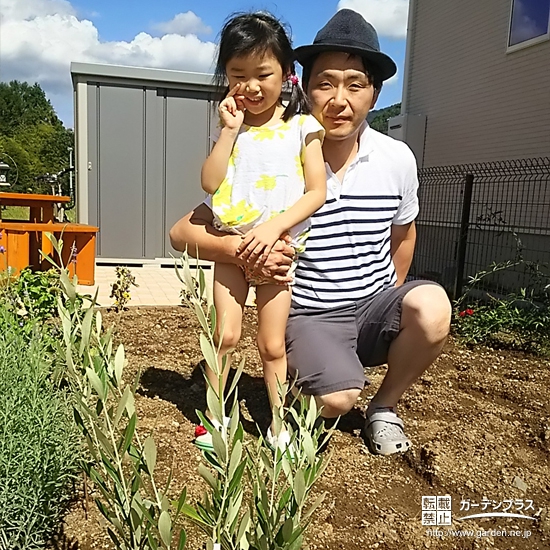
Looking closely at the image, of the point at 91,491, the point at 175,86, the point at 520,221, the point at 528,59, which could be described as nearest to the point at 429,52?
the point at 528,59

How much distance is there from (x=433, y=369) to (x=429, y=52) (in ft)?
28.5

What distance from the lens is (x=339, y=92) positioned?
2.11 m

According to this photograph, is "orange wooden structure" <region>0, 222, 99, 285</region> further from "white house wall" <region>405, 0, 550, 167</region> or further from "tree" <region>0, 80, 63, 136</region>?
"tree" <region>0, 80, 63, 136</region>

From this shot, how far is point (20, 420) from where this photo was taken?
1663mm

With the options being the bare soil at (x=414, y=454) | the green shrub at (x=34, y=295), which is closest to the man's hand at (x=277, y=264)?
the bare soil at (x=414, y=454)

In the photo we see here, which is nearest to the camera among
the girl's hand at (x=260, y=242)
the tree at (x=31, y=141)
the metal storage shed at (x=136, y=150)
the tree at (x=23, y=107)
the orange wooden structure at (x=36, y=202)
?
the girl's hand at (x=260, y=242)

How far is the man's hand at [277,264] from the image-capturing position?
2.00 meters

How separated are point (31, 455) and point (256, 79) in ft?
4.50

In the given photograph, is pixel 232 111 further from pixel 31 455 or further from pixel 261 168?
pixel 31 455

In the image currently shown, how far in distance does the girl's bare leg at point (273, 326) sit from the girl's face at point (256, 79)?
0.66m

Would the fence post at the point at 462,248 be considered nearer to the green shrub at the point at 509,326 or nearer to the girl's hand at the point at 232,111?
the green shrub at the point at 509,326

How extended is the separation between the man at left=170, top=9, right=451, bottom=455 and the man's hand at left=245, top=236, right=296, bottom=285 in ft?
0.05

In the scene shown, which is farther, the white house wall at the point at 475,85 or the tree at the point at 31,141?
the tree at the point at 31,141

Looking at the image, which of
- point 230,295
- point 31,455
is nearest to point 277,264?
point 230,295
